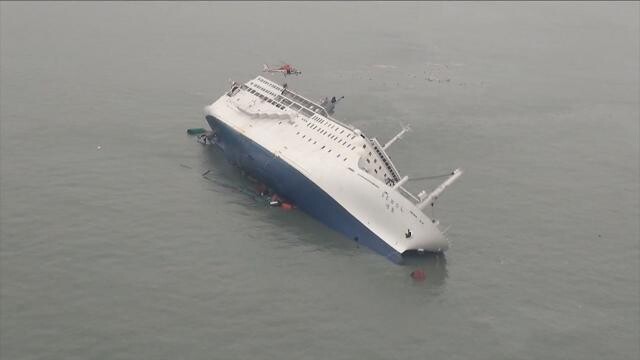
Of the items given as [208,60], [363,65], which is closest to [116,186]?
[208,60]

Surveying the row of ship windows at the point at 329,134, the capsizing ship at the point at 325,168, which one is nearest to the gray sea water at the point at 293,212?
the capsizing ship at the point at 325,168

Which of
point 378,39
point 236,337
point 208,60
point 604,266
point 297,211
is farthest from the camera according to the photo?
point 378,39

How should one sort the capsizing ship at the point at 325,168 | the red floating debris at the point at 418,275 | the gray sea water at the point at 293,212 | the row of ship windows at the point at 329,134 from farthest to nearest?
the row of ship windows at the point at 329,134, the capsizing ship at the point at 325,168, the red floating debris at the point at 418,275, the gray sea water at the point at 293,212

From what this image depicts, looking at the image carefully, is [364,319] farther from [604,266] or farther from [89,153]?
[89,153]

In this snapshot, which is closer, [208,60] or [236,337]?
[236,337]

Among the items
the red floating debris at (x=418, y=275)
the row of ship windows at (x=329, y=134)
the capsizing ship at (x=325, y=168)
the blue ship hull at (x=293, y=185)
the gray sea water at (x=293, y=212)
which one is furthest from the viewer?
the row of ship windows at (x=329, y=134)

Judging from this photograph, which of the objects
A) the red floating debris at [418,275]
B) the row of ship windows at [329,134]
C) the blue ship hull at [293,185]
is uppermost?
the row of ship windows at [329,134]

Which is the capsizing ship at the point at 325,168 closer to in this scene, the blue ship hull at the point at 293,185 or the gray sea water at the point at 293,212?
the blue ship hull at the point at 293,185
